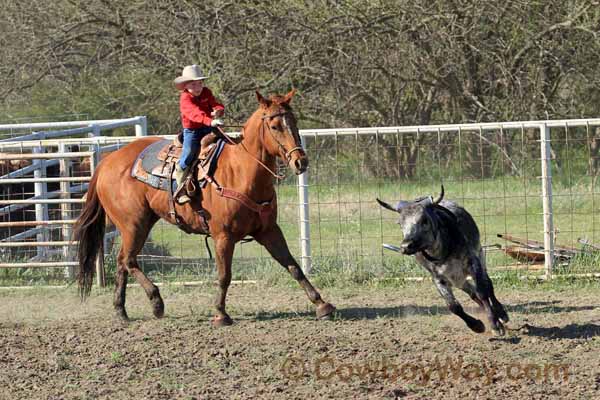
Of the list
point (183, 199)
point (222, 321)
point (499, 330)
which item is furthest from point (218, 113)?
point (499, 330)

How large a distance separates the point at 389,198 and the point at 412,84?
537 centimetres

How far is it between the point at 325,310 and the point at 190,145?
1.78 meters

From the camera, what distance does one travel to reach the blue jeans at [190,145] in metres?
8.62

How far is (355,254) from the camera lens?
10.8 m

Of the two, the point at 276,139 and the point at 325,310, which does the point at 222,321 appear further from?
the point at 276,139

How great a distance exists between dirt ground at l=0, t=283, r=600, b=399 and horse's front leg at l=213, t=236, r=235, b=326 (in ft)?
0.43

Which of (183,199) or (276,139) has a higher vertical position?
(276,139)

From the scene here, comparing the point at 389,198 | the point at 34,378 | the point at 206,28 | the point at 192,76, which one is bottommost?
the point at 34,378

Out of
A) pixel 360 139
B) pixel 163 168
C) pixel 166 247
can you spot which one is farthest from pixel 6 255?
pixel 360 139

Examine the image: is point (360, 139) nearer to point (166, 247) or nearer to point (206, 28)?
point (206, 28)

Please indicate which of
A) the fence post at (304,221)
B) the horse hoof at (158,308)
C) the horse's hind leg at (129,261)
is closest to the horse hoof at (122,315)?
the horse's hind leg at (129,261)

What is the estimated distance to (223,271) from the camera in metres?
8.58

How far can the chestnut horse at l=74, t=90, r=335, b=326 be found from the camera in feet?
26.8

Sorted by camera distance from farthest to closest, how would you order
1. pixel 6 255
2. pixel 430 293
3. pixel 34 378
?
pixel 6 255 → pixel 430 293 → pixel 34 378
